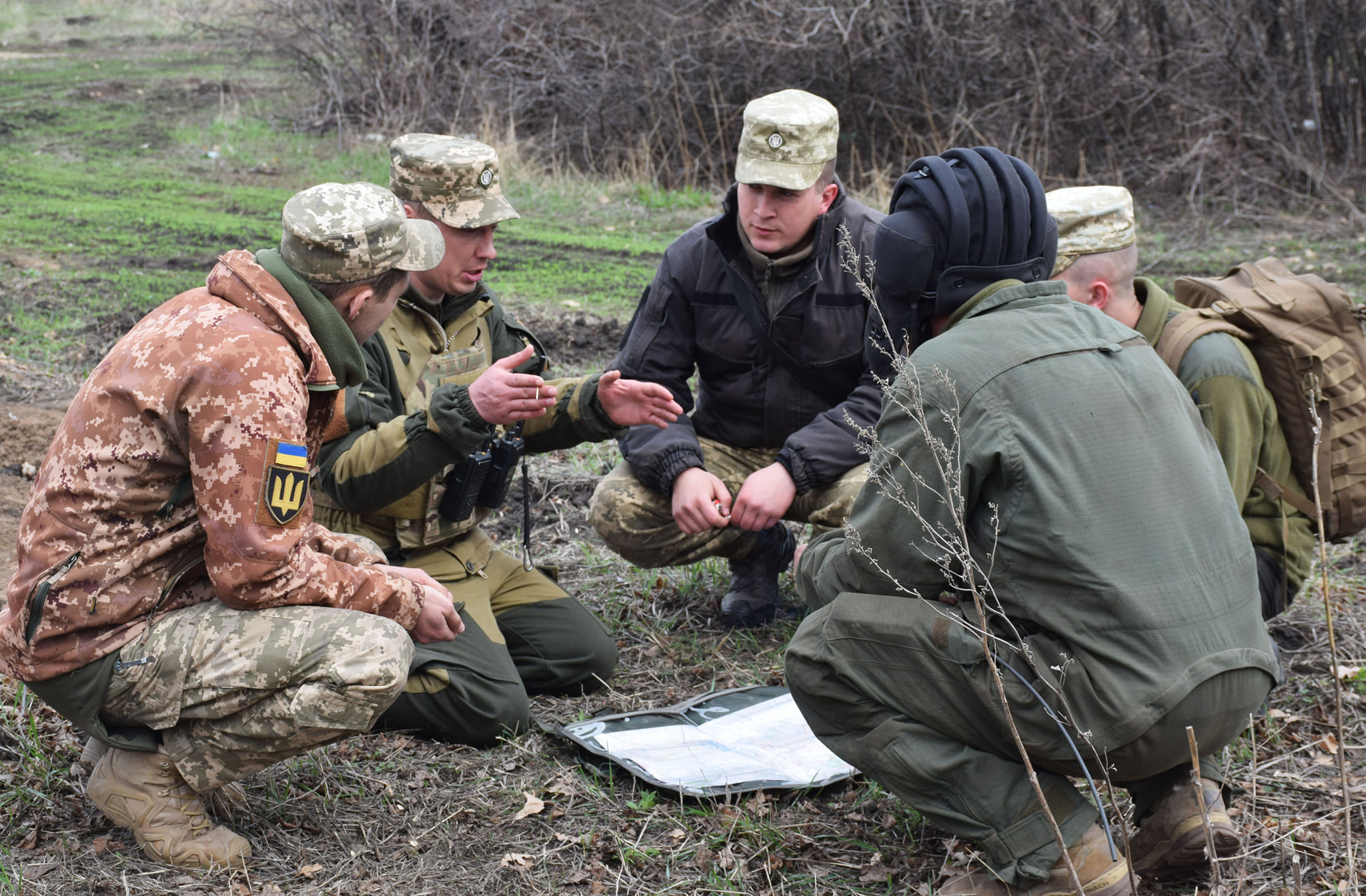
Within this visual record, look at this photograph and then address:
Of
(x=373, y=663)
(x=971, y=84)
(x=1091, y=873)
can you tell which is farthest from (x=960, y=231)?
(x=971, y=84)

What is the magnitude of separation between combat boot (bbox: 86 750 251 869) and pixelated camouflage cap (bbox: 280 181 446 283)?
120 centimetres

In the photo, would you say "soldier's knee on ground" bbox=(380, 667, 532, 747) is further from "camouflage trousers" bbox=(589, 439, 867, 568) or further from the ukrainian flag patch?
the ukrainian flag patch

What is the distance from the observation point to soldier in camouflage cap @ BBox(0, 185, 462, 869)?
104 inches

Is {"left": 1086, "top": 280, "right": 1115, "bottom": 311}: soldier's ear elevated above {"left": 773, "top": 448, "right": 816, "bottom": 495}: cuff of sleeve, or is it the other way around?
{"left": 1086, "top": 280, "right": 1115, "bottom": 311}: soldier's ear

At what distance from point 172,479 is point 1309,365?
9.79ft

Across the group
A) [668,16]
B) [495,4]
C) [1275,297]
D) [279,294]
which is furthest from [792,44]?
[279,294]

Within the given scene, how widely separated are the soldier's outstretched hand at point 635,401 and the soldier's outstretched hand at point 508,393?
46 cm

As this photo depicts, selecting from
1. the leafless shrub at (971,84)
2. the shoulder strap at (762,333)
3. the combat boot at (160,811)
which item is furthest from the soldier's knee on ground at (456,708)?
the leafless shrub at (971,84)

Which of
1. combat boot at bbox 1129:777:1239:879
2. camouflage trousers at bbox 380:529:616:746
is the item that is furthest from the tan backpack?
camouflage trousers at bbox 380:529:616:746

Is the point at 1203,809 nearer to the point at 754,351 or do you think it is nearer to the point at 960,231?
the point at 960,231

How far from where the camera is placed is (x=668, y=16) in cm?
1312

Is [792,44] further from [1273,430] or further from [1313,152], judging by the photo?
[1273,430]

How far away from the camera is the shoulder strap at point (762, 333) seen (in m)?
4.35

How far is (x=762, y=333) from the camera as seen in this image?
A: 4348 mm
